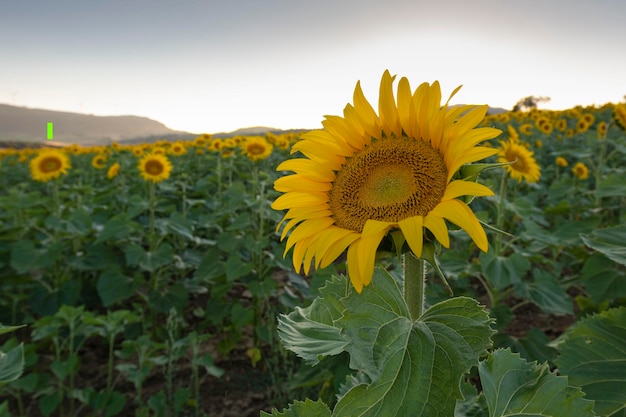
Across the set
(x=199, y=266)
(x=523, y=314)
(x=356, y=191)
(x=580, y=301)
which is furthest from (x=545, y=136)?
(x=356, y=191)

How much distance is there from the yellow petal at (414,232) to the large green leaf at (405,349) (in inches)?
5.8

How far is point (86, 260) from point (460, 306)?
4009 mm

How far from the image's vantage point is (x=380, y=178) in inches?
44.4

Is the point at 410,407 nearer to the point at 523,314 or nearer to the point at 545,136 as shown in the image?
the point at 523,314

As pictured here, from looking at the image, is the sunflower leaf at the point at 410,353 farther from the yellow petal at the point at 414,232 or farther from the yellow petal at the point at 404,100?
the yellow petal at the point at 404,100

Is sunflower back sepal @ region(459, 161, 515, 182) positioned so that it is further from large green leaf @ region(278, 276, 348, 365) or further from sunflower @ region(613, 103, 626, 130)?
sunflower @ region(613, 103, 626, 130)

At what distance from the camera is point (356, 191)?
116 centimetres

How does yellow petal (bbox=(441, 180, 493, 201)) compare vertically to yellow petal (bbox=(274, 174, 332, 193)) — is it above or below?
above

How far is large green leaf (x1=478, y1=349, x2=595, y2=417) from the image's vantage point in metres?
1.01

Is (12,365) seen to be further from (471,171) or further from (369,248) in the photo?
(471,171)

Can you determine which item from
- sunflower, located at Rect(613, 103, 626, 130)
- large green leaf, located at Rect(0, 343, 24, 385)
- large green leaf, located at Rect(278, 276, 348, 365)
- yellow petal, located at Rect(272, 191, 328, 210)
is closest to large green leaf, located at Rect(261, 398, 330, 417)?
large green leaf, located at Rect(278, 276, 348, 365)

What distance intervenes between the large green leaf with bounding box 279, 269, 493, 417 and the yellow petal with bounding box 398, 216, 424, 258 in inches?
5.8

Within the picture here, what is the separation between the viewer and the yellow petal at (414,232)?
90 cm

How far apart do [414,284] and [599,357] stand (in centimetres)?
103
